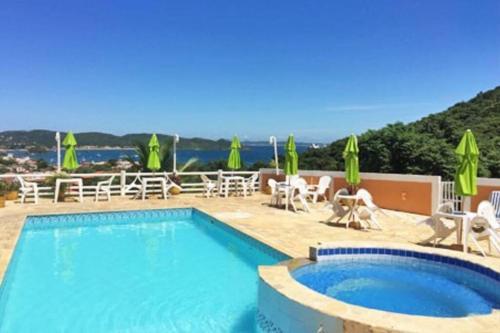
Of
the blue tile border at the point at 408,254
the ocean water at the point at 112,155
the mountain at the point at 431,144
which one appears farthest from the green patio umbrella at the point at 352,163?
the mountain at the point at 431,144

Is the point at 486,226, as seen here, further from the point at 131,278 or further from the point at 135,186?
the point at 135,186

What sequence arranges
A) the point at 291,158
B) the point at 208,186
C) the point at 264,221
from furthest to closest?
the point at 208,186, the point at 291,158, the point at 264,221

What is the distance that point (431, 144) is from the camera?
2289cm

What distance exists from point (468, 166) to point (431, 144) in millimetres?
17654

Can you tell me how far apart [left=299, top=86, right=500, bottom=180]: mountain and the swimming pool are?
59.0ft

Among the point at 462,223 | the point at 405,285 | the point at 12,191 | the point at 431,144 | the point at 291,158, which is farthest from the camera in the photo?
the point at 431,144

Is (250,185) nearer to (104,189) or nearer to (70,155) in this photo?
(104,189)

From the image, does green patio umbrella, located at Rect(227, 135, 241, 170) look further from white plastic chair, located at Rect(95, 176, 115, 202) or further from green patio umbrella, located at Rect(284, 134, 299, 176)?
white plastic chair, located at Rect(95, 176, 115, 202)

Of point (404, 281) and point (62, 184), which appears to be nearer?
point (404, 281)

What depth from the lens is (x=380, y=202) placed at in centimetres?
1089

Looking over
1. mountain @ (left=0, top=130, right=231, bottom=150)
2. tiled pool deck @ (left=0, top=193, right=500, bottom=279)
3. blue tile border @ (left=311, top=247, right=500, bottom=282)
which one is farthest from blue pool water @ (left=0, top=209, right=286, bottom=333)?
mountain @ (left=0, top=130, right=231, bottom=150)

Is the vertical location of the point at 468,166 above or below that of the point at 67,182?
above

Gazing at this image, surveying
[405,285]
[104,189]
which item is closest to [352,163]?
[405,285]

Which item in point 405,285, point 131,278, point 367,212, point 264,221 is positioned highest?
point 367,212
